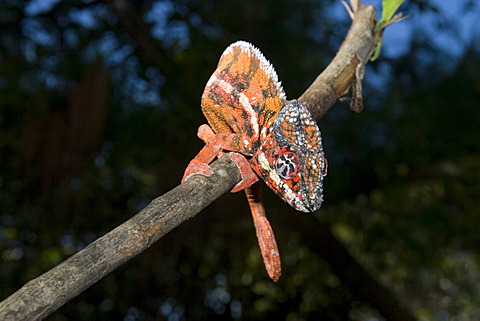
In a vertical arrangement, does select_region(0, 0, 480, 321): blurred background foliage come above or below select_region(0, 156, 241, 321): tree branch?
below

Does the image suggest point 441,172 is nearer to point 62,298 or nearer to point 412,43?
point 412,43

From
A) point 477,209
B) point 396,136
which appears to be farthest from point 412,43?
point 477,209

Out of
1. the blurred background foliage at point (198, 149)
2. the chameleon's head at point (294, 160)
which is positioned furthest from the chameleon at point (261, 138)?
the blurred background foliage at point (198, 149)

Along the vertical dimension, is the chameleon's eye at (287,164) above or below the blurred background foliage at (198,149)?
above

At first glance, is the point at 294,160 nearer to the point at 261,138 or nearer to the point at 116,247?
the point at 261,138

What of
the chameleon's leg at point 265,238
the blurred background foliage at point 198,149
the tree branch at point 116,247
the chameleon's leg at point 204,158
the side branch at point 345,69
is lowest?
the blurred background foliage at point 198,149

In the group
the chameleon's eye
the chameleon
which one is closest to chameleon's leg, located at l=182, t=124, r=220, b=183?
the chameleon

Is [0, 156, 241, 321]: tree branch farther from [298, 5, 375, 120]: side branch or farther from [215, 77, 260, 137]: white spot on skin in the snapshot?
[298, 5, 375, 120]: side branch

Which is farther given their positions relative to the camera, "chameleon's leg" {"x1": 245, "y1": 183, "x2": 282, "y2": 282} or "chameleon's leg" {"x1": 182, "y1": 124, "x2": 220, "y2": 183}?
"chameleon's leg" {"x1": 245, "y1": 183, "x2": 282, "y2": 282}

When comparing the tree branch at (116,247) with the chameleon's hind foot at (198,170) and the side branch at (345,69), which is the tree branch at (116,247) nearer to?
the chameleon's hind foot at (198,170)
